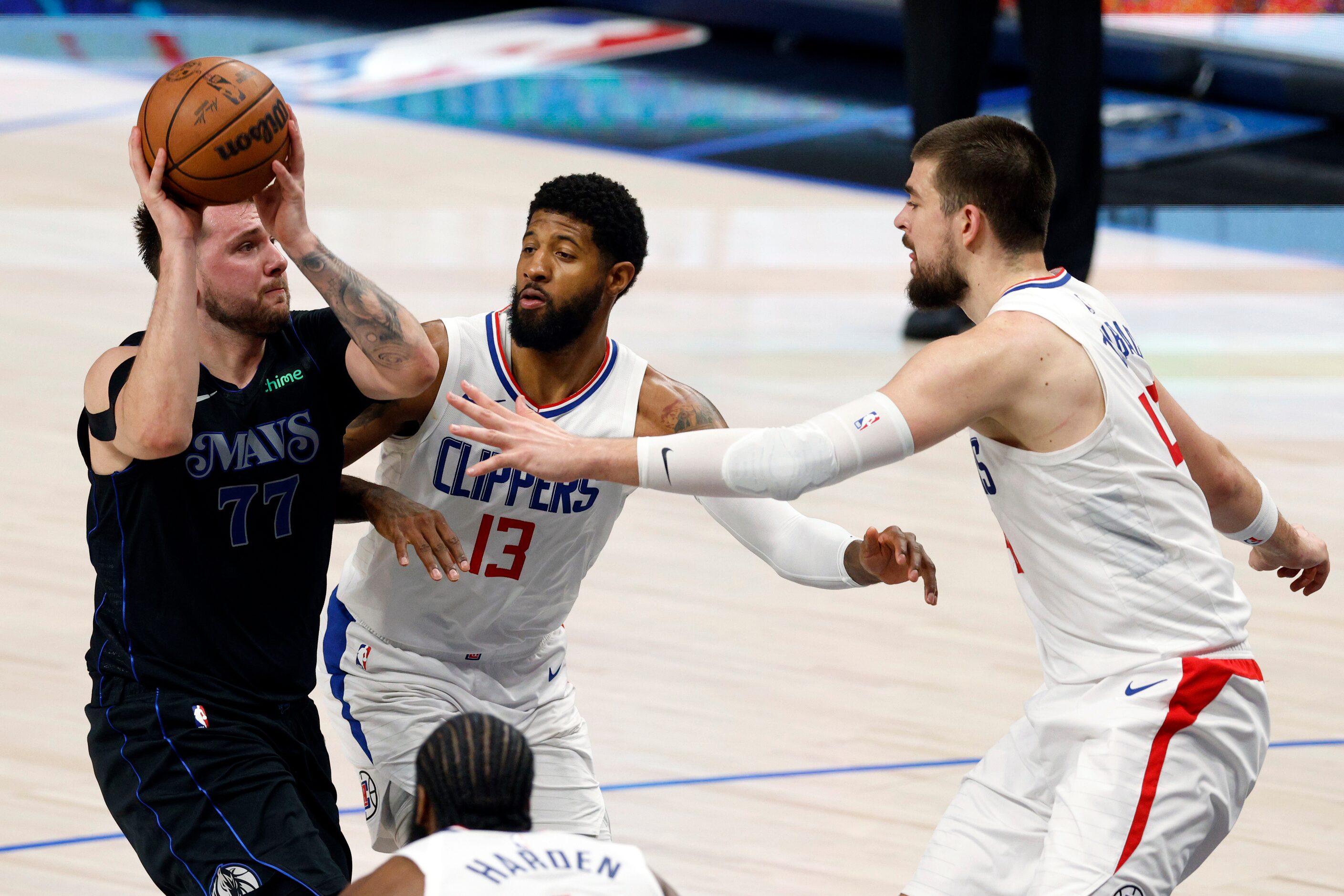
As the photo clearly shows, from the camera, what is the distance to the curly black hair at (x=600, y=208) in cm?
432

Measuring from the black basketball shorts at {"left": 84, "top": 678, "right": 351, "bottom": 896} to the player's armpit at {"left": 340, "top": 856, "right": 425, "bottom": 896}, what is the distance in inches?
35.1

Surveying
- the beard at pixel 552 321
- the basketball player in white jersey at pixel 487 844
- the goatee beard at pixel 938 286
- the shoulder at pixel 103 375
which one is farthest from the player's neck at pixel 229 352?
the goatee beard at pixel 938 286

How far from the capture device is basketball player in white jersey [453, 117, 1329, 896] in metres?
3.63

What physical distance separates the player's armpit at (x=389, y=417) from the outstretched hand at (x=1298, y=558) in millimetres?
1956

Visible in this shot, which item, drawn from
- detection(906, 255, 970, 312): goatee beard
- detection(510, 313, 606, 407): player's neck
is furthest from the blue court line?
detection(906, 255, 970, 312): goatee beard

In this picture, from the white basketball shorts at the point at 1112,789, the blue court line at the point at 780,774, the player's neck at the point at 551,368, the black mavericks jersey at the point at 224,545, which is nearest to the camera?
the white basketball shorts at the point at 1112,789

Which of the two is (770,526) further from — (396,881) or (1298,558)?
(396,881)

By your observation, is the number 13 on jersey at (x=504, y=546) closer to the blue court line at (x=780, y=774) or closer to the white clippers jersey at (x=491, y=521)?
the white clippers jersey at (x=491, y=521)

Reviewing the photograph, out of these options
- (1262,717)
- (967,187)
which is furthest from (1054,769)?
(967,187)

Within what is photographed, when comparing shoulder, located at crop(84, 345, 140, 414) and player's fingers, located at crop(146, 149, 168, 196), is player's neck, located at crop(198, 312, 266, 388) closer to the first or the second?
shoulder, located at crop(84, 345, 140, 414)

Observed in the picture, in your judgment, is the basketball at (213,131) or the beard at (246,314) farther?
the beard at (246,314)

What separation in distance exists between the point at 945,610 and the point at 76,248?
6567 mm

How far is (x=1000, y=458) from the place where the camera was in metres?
3.78

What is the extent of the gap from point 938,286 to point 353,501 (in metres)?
1.35
